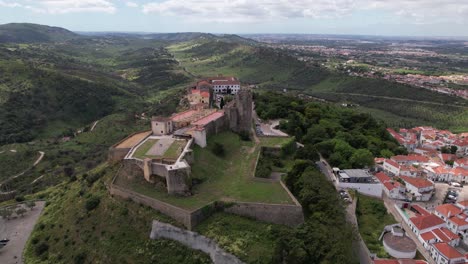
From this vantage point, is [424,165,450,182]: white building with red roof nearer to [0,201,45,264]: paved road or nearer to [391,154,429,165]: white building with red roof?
[391,154,429,165]: white building with red roof

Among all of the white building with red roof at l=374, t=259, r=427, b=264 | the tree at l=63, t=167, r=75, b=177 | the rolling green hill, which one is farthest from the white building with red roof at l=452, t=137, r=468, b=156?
the tree at l=63, t=167, r=75, b=177

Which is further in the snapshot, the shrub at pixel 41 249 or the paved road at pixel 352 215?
the shrub at pixel 41 249

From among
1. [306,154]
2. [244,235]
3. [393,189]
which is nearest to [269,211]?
[244,235]

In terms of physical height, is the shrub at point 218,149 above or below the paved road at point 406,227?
above

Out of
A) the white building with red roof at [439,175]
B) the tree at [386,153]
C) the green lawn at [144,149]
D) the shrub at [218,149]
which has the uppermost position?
the green lawn at [144,149]

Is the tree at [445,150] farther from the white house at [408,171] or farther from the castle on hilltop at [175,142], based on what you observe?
the castle on hilltop at [175,142]

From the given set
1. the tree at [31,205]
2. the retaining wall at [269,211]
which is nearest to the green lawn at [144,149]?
the retaining wall at [269,211]

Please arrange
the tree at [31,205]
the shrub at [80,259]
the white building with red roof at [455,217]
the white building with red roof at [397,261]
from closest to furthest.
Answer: the white building with red roof at [397,261], the shrub at [80,259], the white building with red roof at [455,217], the tree at [31,205]
